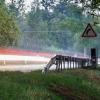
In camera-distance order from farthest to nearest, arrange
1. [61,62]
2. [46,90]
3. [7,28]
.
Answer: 1. [7,28]
2. [61,62]
3. [46,90]

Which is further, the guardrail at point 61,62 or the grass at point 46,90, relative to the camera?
the guardrail at point 61,62

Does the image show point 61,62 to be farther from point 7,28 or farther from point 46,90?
point 7,28

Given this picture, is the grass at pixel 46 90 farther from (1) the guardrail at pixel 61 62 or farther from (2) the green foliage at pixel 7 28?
(2) the green foliage at pixel 7 28

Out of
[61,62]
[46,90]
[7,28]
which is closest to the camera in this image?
[46,90]

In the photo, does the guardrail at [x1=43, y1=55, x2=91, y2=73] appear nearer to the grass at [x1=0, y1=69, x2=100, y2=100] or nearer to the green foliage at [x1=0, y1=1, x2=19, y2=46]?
the grass at [x1=0, y1=69, x2=100, y2=100]

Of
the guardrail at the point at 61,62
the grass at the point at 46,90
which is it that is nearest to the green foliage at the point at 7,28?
the guardrail at the point at 61,62

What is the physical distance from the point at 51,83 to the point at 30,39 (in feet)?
246

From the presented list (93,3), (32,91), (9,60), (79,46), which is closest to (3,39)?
(9,60)

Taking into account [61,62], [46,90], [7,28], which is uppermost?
[7,28]

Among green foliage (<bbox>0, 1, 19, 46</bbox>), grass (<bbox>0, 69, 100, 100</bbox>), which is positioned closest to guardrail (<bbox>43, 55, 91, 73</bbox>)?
grass (<bbox>0, 69, 100, 100</bbox>)

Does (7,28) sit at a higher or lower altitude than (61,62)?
higher

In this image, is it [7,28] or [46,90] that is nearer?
[46,90]

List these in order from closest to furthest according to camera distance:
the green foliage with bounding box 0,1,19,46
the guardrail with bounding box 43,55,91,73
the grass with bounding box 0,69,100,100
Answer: the grass with bounding box 0,69,100,100, the guardrail with bounding box 43,55,91,73, the green foliage with bounding box 0,1,19,46

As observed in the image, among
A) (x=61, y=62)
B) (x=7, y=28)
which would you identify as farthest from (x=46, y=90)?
(x=7, y=28)
